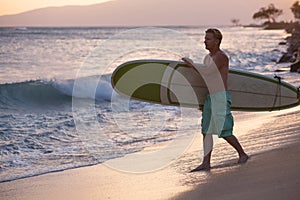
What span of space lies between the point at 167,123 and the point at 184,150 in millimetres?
3025

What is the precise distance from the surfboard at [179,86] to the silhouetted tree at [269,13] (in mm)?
140015

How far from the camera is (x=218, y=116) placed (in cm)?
503

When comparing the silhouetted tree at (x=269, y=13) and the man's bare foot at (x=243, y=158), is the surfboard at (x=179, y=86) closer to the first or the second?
the man's bare foot at (x=243, y=158)

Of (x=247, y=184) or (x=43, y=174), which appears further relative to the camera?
(x=43, y=174)

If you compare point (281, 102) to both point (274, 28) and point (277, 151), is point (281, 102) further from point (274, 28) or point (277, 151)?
point (274, 28)

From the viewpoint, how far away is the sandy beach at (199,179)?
396 cm

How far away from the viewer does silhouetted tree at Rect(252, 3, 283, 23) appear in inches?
5582

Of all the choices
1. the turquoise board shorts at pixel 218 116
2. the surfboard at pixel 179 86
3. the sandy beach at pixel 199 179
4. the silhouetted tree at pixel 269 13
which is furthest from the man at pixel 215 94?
the silhouetted tree at pixel 269 13

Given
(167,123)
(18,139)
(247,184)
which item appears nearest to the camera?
(247,184)

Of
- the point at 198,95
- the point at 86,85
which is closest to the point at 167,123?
the point at 198,95

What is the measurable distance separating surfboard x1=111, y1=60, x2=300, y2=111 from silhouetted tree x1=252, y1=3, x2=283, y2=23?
140 meters

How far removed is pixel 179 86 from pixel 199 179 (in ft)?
6.21

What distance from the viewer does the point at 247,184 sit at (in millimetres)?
4051

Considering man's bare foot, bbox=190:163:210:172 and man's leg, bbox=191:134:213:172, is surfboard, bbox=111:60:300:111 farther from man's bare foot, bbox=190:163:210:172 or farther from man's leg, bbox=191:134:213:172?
man's bare foot, bbox=190:163:210:172
